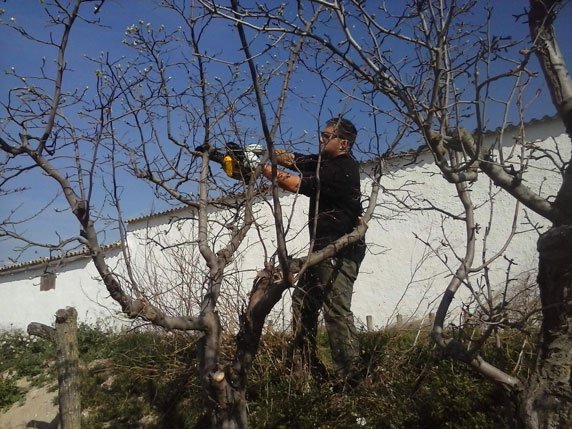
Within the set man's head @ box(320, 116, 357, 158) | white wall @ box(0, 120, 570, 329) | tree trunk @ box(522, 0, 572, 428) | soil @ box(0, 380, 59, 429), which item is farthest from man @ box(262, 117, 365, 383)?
soil @ box(0, 380, 59, 429)

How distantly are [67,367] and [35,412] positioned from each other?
2.55 m

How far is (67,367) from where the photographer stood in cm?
464

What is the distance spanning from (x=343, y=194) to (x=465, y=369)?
62.9 inches

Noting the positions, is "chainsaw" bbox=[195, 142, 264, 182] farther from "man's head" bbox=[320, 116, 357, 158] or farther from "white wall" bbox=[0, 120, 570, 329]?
"white wall" bbox=[0, 120, 570, 329]

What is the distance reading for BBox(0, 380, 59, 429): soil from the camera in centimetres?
631

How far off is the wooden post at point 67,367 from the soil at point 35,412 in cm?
181

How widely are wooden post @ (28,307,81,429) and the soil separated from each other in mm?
1808

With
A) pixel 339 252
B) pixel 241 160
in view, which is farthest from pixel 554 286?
pixel 241 160

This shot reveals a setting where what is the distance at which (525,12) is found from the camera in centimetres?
258

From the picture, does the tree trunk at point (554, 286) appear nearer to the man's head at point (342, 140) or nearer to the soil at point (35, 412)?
the man's head at point (342, 140)

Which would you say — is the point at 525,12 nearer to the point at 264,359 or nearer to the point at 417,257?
the point at 264,359

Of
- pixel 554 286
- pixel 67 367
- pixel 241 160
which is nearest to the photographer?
pixel 554 286

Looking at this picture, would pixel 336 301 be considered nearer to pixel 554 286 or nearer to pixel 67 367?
pixel 554 286

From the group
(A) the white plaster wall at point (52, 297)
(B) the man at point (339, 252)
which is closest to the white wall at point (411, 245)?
(A) the white plaster wall at point (52, 297)
